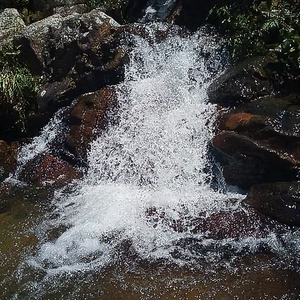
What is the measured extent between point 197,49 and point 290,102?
354 centimetres

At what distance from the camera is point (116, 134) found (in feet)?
30.5

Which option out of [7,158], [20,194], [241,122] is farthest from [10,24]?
[241,122]

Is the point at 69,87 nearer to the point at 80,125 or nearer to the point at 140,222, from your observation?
the point at 80,125

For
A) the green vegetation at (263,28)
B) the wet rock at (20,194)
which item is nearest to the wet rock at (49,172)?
the wet rock at (20,194)

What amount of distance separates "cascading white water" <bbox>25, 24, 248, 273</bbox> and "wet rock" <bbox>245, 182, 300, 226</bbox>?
26.6 inches

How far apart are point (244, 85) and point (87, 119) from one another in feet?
10.9

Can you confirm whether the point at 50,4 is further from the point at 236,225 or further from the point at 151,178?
the point at 236,225

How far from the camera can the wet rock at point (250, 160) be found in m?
6.78

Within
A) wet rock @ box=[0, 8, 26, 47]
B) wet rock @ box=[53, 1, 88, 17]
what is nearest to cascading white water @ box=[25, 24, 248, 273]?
wet rock @ box=[53, 1, 88, 17]

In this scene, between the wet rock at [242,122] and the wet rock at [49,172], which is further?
the wet rock at [49,172]

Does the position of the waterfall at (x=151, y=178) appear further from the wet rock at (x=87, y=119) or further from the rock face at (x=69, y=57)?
the rock face at (x=69, y=57)

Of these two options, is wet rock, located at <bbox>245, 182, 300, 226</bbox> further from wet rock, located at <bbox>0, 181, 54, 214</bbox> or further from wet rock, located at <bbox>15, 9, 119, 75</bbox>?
wet rock, located at <bbox>15, 9, 119, 75</bbox>

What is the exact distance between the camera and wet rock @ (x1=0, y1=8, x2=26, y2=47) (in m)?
12.0

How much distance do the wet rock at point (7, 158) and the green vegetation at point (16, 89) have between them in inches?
22.5
